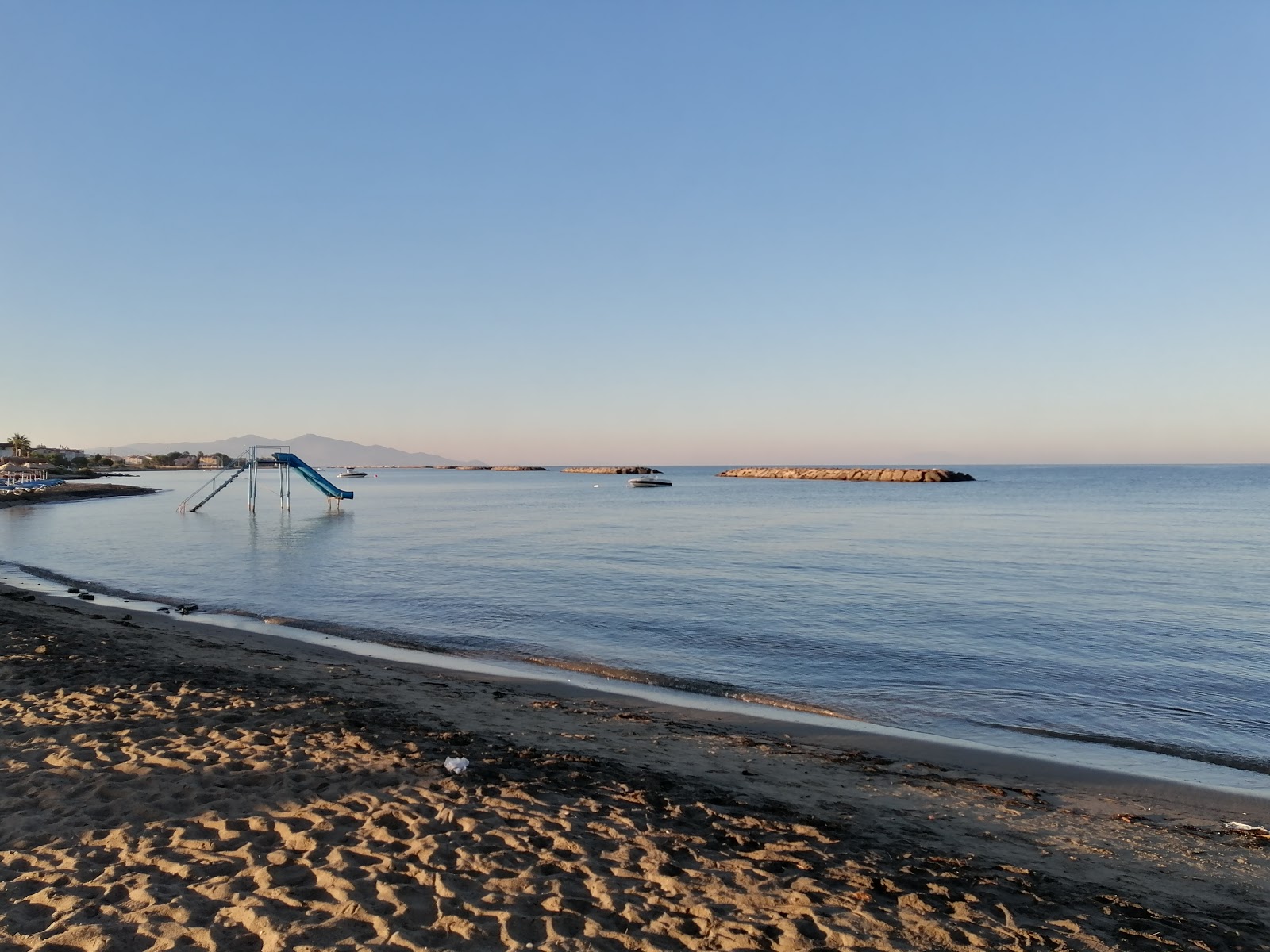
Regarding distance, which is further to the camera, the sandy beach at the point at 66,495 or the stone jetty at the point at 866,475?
the stone jetty at the point at 866,475

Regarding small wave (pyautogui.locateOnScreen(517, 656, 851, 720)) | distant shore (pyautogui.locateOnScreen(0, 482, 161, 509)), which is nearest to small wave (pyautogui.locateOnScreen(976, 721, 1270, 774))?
small wave (pyautogui.locateOnScreen(517, 656, 851, 720))

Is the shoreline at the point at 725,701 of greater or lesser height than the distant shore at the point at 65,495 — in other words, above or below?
below

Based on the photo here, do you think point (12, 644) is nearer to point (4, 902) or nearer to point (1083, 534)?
point (4, 902)

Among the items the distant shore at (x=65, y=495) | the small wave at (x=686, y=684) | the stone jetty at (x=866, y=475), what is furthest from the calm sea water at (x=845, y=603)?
the stone jetty at (x=866, y=475)

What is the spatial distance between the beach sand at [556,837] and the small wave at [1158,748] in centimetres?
136

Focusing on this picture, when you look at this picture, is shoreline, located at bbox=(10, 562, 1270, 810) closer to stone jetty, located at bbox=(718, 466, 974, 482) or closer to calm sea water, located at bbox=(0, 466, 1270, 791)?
calm sea water, located at bbox=(0, 466, 1270, 791)

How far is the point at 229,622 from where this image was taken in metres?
15.3

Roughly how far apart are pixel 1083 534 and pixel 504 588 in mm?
29057

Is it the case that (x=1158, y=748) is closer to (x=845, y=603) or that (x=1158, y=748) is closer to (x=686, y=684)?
(x=686, y=684)

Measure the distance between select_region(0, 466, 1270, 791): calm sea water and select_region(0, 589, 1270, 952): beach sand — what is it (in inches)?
84.3

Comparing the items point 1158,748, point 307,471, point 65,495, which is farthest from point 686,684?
point 65,495

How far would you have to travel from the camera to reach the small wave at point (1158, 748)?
823cm

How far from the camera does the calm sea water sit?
10.1 metres

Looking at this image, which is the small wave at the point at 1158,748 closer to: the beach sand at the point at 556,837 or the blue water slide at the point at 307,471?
the beach sand at the point at 556,837
